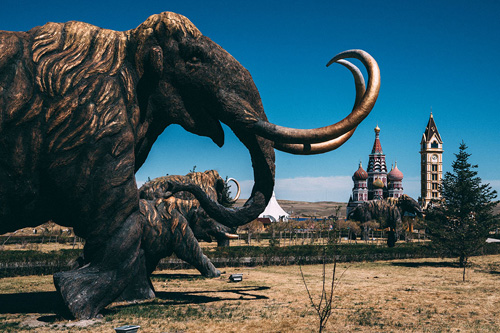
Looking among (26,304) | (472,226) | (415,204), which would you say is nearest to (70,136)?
(26,304)

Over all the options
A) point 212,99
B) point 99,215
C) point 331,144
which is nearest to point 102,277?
point 99,215

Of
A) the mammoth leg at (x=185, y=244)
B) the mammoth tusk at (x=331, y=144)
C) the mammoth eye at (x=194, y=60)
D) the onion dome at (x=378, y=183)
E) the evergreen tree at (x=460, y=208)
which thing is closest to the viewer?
the mammoth tusk at (x=331, y=144)

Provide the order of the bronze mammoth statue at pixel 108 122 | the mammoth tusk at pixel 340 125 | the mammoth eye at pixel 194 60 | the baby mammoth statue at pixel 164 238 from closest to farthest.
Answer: the bronze mammoth statue at pixel 108 122 < the mammoth tusk at pixel 340 125 < the mammoth eye at pixel 194 60 < the baby mammoth statue at pixel 164 238

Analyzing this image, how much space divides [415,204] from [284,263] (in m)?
12.7

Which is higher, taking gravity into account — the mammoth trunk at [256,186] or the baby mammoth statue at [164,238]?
the mammoth trunk at [256,186]

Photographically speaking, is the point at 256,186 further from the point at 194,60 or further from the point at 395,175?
the point at 395,175

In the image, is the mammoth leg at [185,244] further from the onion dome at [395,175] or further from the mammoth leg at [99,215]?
the onion dome at [395,175]

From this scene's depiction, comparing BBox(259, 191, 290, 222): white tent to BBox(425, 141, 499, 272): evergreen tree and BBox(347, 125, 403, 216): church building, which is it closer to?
BBox(347, 125, 403, 216): church building

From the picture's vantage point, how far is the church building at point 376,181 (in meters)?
53.2

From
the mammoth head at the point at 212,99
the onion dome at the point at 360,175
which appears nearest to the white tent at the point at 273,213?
the onion dome at the point at 360,175

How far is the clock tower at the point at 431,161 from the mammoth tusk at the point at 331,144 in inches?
2586

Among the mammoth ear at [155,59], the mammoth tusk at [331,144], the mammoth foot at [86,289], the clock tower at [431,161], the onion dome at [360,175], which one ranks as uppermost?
the clock tower at [431,161]

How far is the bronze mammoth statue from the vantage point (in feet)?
15.2

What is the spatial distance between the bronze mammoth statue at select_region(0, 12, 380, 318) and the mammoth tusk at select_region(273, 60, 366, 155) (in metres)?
0.01
